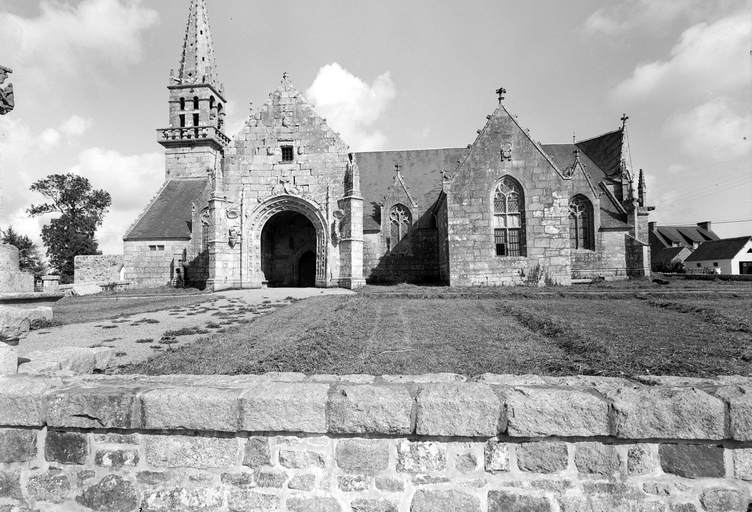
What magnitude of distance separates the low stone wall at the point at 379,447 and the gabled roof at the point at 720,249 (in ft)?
191

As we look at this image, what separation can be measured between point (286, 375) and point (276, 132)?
19.9m

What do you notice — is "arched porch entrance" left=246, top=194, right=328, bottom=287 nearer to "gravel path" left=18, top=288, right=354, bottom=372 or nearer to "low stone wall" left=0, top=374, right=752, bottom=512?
"gravel path" left=18, top=288, right=354, bottom=372

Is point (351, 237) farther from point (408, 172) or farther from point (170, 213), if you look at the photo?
point (170, 213)

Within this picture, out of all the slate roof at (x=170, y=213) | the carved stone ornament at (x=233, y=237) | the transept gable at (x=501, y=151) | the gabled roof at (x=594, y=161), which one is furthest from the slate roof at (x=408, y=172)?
the slate roof at (x=170, y=213)

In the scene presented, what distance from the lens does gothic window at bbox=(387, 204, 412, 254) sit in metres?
25.0

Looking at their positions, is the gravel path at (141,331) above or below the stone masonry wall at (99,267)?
below

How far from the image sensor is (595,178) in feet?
92.9

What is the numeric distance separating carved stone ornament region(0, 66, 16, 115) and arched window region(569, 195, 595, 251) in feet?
83.0

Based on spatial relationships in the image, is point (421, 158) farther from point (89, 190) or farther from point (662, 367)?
point (89, 190)

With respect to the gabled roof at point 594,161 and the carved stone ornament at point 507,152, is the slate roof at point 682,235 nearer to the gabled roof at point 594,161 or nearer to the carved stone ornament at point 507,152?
the gabled roof at point 594,161

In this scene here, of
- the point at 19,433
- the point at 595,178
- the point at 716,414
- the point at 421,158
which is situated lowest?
the point at 19,433

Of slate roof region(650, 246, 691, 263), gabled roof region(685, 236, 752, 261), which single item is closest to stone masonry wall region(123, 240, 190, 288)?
slate roof region(650, 246, 691, 263)

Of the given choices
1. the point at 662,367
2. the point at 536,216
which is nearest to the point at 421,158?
the point at 536,216

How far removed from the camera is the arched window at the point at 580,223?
2402 centimetres
